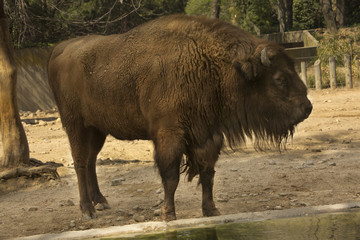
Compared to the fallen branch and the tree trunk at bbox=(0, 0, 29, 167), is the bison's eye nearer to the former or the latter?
the fallen branch

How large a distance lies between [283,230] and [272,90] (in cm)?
141

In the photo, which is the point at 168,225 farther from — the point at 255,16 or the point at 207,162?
the point at 255,16

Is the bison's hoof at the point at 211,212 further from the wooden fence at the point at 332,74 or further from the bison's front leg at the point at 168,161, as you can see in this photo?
the wooden fence at the point at 332,74

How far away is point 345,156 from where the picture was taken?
9141 mm

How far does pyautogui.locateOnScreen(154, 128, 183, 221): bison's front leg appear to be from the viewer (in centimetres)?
591

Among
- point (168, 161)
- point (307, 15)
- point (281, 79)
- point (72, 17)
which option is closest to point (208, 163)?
point (168, 161)

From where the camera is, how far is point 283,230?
5348mm

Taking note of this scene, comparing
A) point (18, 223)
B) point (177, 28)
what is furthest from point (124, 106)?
point (18, 223)

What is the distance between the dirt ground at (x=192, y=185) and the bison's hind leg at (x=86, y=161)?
0.18 metres

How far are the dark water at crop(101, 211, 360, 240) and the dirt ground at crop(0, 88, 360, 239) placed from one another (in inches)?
40.5

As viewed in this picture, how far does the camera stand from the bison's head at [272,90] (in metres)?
5.85

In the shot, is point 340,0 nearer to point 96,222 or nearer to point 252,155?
point 252,155

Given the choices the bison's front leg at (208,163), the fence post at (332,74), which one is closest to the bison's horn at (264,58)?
the bison's front leg at (208,163)

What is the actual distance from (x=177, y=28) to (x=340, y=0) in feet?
92.8
